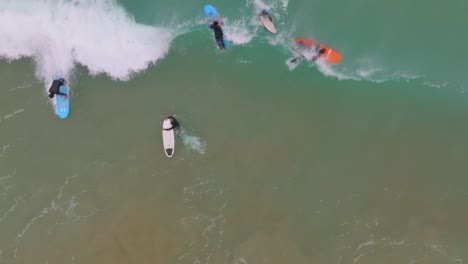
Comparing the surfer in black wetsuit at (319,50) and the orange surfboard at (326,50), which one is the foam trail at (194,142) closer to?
the orange surfboard at (326,50)

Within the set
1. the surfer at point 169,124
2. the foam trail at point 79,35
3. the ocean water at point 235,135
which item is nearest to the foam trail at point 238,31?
the ocean water at point 235,135

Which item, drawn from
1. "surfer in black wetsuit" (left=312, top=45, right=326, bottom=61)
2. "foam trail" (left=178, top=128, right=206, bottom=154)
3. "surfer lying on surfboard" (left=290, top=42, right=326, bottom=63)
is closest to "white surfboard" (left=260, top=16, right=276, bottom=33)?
"surfer lying on surfboard" (left=290, top=42, right=326, bottom=63)

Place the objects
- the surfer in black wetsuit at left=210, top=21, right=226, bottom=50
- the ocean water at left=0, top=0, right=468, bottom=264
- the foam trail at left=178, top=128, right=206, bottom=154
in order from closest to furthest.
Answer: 1. the surfer in black wetsuit at left=210, top=21, right=226, bottom=50
2. the ocean water at left=0, top=0, right=468, bottom=264
3. the foam trail at left=178, top=128, right=206, bottom=154

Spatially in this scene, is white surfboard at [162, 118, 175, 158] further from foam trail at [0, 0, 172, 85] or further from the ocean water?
foam trail at [0, 0, 172, 85]

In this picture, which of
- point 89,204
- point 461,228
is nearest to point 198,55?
point 89,204

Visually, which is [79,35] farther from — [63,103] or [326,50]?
[326,50]

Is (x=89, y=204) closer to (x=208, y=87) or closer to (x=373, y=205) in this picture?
(x=208, y=87)
